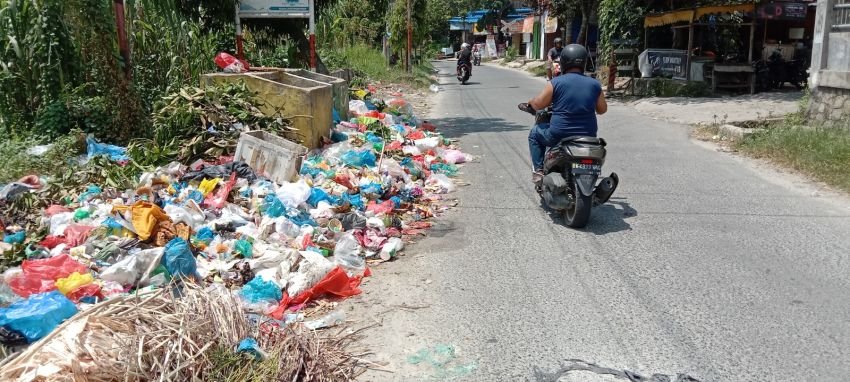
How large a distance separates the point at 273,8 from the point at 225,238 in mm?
7032

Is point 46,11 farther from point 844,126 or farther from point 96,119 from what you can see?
point 844,126

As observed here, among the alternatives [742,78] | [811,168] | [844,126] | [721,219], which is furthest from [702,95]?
[721,219]

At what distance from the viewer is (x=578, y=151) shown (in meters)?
5.98

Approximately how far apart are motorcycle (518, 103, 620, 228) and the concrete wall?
5.73m

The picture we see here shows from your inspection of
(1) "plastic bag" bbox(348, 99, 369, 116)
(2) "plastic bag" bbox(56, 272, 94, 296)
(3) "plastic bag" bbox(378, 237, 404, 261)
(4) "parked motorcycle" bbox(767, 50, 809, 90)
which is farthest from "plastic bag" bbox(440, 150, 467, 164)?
(4) "parked motorcycle" bbox(767, 50, 809, 90)

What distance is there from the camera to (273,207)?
6070 millimetres

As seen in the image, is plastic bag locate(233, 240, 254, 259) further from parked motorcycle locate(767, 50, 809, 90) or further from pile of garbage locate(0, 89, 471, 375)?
parked motorcycle locate(767, 50, 809, 90)

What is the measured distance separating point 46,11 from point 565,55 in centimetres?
675

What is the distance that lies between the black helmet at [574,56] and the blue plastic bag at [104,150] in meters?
4.88

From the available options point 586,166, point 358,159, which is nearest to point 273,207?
point 358,159

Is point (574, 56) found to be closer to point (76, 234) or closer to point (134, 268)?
point (134, 268)

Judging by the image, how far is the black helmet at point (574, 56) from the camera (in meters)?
6.23

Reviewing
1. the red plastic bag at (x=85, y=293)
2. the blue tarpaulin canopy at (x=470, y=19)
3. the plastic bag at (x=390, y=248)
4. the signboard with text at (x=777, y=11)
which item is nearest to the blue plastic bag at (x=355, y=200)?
the plastic bag at (x=390, y=248)

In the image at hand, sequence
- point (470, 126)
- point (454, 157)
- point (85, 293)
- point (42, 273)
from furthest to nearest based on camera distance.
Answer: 1. point (470, 126)
2. point (454, 157)
3. point (42, 273)
4. point (85, 293)
